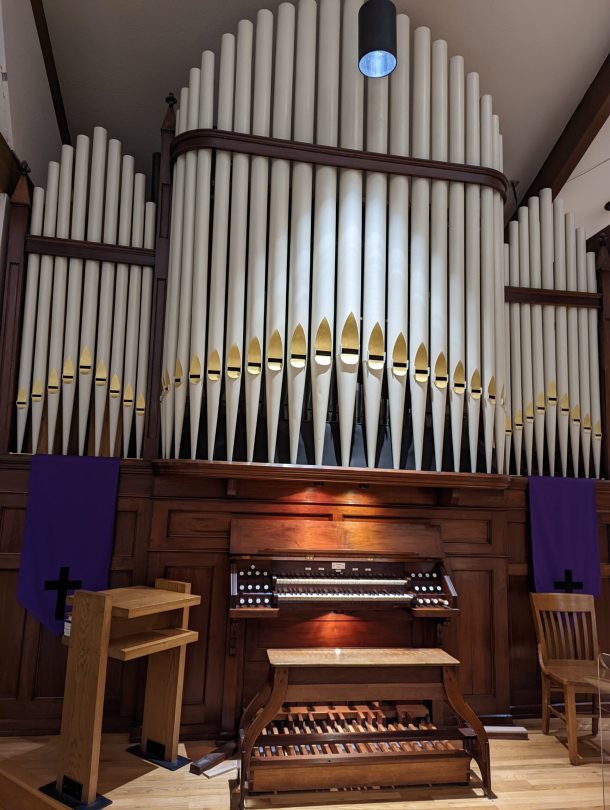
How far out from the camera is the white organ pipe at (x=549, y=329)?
5.66 m

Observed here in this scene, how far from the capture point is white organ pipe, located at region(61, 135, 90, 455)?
479cm

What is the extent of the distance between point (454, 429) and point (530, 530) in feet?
4.13

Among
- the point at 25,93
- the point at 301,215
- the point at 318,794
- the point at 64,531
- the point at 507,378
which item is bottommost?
the point at 318,794

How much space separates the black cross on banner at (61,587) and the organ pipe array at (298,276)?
927 millimetres

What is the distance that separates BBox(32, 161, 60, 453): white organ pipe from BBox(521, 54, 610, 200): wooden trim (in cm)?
448

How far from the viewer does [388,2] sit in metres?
3.46

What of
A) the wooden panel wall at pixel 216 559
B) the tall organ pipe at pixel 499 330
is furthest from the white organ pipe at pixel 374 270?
the tall organ pipe at pixel 499 330

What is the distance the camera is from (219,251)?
185 inches

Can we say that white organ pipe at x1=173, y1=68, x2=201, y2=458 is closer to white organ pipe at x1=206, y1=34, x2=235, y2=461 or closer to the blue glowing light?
white organ pipe at x1=206, y1=34, x2=235, y2=461

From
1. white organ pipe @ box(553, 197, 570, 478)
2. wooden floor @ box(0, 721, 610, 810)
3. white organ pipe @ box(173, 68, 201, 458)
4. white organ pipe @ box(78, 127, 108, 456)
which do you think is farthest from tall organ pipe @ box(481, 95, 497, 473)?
white organ pipe @ box(78, 127, 108, 456)

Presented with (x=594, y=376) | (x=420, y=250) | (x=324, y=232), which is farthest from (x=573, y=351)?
(x=324, y=232)

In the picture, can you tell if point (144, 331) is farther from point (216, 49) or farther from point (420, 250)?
point (216, 49)

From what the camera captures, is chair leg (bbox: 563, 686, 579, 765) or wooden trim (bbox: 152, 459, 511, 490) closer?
chair leg (bbox: 563, 686, 579, 765)

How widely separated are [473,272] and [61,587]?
372 centimetres
